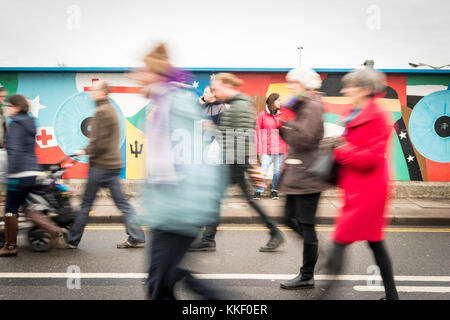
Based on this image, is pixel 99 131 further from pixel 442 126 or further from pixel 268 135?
pixel 442 126

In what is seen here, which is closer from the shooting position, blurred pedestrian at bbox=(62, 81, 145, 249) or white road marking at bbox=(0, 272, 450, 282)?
white road marking at bbox=(0, 272, 450, 282)

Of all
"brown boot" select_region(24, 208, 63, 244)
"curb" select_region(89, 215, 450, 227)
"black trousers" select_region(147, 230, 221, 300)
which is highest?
"black trousers" select_region(147, 230, 221, 300)

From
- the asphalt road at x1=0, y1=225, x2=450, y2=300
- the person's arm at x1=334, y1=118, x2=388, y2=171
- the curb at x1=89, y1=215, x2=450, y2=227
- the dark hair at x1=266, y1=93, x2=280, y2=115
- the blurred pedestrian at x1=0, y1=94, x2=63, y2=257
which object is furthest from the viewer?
the dark hair at x1=266, y1=93, x2=280, y2=115

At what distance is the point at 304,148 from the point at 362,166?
724 mm

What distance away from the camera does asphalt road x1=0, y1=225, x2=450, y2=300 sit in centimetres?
350

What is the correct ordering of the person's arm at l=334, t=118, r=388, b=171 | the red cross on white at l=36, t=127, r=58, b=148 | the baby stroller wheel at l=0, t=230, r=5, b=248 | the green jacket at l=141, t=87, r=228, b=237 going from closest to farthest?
the green jacket at l=141, t=87, r=228, b=237 < the person's arm at l=334, t=118, r=388, b=171 < the baby stroller wheel at l=0, t=230, r=5, b=248 < the red cross on white at l=36, t=127, r=58, b=148

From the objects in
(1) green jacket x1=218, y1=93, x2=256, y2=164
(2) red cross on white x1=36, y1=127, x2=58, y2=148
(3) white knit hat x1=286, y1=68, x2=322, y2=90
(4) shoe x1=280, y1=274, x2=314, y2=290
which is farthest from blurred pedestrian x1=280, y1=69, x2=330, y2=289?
(2) red cross on white x1=36, y1=127, x2=58, y2=148

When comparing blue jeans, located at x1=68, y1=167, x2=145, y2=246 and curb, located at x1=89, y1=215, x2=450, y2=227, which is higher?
blue jeans, located at x1=68, y1=167, x2=145, y2=246

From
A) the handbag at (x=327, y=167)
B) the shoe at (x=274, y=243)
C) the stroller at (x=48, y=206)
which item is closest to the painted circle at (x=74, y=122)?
the stroller at (x=48, y=206)

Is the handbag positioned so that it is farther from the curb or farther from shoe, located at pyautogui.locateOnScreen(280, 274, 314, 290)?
the curb

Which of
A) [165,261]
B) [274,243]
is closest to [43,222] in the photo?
[274,243]

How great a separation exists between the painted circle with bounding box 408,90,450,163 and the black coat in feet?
23.6

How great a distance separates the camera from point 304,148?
11.0 ft

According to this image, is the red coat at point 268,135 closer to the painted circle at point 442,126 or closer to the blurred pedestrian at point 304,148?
the painted circle at point 442,126
